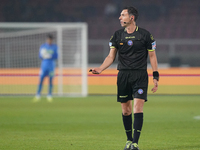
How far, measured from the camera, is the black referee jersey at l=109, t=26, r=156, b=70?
5.61 m

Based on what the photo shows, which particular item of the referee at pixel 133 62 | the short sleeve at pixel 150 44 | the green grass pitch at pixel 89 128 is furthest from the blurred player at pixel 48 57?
the short sleeve at pixel 150 44

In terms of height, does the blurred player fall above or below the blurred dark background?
below

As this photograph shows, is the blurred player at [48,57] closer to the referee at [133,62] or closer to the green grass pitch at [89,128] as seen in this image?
the green grass pitch at [89,128]

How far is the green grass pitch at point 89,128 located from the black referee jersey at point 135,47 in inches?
46.0

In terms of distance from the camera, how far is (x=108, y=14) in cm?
2741

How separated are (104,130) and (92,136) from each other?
786 mm

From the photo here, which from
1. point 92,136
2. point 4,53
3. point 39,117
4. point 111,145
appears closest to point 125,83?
point 111,145

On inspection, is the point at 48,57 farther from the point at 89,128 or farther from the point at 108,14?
the point at 108,14

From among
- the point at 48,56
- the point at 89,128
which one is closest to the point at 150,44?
the point at 89,128

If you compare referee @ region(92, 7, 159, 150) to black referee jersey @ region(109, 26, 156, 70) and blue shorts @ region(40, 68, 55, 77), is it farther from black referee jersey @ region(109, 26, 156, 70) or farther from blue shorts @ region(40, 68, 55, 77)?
blue shorts @ region(40, 68, 55, 77)

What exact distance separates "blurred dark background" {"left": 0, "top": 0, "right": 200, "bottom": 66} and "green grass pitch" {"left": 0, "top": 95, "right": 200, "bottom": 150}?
13.5m

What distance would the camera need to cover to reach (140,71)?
5.67 m

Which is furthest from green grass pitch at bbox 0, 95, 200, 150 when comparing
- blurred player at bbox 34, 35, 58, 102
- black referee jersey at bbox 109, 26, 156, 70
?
blurred player at bbox 34, 35, 58, 102

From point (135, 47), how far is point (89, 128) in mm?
2850
